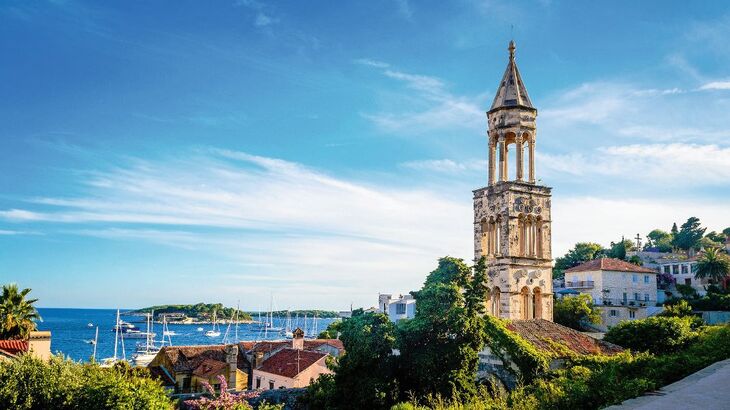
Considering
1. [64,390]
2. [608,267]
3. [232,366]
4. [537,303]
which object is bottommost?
[232,366]

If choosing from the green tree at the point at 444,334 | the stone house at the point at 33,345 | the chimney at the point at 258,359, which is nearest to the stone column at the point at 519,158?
the green tree at the point at 444,334

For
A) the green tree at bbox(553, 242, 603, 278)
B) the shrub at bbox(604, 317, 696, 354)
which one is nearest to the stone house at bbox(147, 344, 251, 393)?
the shrub at bbox(604, 317, 696, 354)

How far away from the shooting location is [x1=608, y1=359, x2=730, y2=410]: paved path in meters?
10.5

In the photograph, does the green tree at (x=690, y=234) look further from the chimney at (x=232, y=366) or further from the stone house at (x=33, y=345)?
the stone house at (x=33, y=345)

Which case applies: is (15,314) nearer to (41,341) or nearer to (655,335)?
(41,341)

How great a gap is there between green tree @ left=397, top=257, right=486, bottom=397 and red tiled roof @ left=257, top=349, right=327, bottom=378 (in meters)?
21.9

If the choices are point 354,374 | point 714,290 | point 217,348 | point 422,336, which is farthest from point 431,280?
point 714,290

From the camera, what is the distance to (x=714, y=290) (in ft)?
218

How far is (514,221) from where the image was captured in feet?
109

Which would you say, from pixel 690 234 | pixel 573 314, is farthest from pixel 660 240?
pixel 573 314

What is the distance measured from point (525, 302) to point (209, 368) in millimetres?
28096

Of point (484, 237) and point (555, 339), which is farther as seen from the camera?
point (484, 237)

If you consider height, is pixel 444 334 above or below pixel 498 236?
below

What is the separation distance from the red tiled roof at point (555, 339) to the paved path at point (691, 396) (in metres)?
14.0
